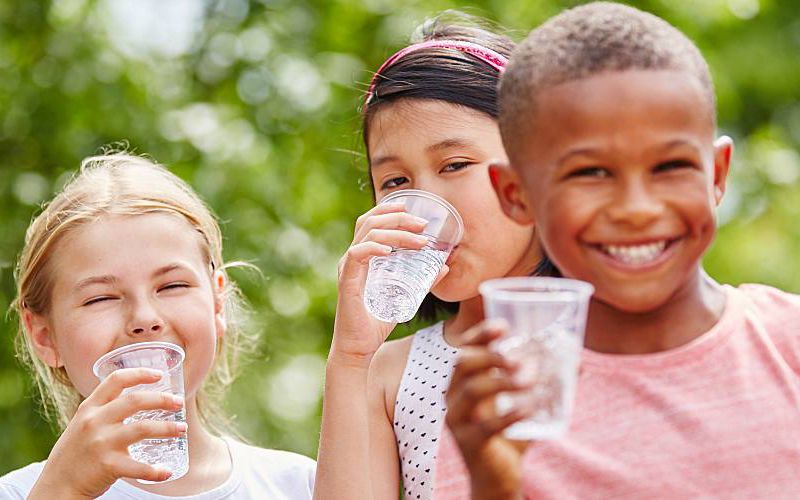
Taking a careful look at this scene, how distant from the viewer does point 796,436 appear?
2188 millimetres

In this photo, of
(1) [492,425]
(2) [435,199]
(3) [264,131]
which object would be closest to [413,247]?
(2) [435,199]

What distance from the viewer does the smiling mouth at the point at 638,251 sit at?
213 cm

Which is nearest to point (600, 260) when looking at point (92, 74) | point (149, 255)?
point (149, 255)

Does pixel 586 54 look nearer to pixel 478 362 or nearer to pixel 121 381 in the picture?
pixel 478 362

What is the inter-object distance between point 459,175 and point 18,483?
1626 millimetres

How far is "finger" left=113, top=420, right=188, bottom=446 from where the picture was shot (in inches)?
116

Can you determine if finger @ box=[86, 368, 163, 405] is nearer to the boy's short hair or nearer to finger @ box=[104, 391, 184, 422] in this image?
finger @ box=[104, 391, 184, 422]

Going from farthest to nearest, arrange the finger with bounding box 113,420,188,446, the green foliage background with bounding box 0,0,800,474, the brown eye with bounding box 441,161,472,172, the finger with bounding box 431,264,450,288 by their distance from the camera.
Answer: the green foliage background with bounding box 0,0,800,474, the brown eye with bounding box 441,161,472,172, the finger with bounding box 431,264,450,288, the finger with bounding box 113,420,188,446

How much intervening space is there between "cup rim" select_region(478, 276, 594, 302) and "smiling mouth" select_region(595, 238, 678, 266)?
17 cm

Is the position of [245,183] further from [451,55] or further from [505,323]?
[505,323]

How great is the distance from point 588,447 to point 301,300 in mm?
4708

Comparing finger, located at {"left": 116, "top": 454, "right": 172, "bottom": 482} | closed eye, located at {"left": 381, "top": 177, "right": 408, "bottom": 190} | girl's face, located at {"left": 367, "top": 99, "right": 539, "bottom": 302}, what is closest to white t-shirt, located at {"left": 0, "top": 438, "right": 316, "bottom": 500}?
finger, located at {"left": 116, "top": 454, "right": 172, "bottom": 482}

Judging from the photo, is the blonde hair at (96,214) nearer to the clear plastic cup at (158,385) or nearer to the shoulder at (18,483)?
the shoulder at (18,483)

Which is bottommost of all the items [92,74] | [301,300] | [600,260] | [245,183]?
[600,260]
